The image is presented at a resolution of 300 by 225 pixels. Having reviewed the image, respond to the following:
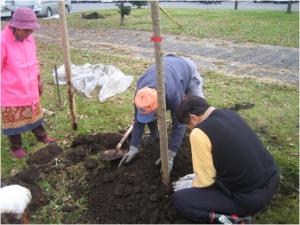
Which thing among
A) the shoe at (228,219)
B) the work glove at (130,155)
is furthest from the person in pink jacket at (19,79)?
the shoe at (228,219)

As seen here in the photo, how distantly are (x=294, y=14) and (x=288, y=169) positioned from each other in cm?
1385

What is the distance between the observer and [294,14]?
54.6ft

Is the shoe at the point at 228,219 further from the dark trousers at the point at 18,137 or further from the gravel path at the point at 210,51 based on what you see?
the gravel path at the point at 210,51

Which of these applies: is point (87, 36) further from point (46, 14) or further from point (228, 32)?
point (46, 14)

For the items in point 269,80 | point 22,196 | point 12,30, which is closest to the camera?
point 22,196

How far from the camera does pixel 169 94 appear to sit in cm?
389

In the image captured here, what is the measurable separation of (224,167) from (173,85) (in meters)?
1.09

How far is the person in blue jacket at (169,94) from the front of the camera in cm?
366

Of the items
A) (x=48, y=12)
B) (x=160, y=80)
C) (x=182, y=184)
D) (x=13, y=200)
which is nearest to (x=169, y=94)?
(x=160, y=80)

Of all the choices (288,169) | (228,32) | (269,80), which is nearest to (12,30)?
(288,169)

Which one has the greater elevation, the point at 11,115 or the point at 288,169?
the point at 11,115

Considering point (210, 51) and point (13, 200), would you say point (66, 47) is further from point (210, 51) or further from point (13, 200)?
point (210, 51)

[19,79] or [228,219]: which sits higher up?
[19,79]

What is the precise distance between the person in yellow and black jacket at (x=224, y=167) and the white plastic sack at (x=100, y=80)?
3639 mm
